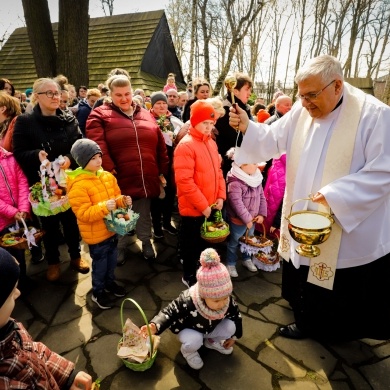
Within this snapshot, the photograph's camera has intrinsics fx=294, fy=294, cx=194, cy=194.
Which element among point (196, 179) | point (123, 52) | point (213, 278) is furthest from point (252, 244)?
point (123, 52)

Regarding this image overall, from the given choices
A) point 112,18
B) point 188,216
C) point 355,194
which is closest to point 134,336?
point 188,216

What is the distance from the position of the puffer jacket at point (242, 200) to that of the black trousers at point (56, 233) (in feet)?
6.40

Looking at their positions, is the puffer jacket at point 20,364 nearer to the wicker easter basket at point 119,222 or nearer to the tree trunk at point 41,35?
the wicker easter basket at point 119,222

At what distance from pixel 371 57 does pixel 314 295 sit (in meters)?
32.3

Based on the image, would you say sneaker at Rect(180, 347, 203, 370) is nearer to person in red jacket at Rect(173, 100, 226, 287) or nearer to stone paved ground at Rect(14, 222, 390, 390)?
stone paved ground at Rect(14, 222, 390, 390)

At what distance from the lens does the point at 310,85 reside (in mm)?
2119

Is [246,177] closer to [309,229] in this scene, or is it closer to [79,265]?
[309,229]

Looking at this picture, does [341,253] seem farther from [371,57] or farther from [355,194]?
[371,57]

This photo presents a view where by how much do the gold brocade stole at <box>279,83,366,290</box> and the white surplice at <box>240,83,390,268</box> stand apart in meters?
0.04

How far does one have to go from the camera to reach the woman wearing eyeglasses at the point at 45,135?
3.09 metres

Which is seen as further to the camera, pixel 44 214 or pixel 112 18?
pixel 112 18

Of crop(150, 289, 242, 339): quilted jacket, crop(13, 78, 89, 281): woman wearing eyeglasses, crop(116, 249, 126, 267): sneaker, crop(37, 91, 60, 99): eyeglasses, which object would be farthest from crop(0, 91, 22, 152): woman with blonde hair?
crop(150, 289, 242, 339): quilted jacket

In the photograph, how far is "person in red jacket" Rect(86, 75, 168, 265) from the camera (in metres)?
3.38

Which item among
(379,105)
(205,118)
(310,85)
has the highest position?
(310,85)
